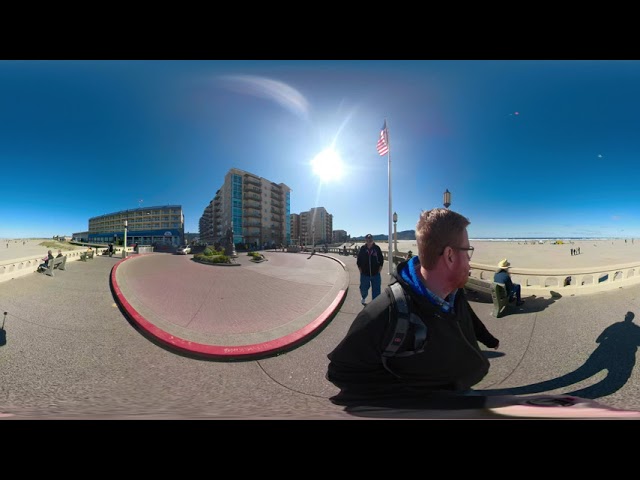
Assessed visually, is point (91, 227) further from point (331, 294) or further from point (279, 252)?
point (331, 294)

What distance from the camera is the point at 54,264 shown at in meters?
1.74

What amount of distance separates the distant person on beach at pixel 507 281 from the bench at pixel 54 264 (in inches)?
128

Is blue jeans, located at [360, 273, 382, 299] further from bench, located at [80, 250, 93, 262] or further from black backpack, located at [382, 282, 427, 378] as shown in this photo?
bench, located at [80, 250, 93, 262]

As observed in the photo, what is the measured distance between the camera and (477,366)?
948 mm

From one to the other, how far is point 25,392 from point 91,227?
1136 millimetres

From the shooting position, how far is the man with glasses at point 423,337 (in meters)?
0.81

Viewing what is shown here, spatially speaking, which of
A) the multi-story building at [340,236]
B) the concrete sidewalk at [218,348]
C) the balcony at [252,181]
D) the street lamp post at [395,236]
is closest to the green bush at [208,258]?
the concrete sidewalk at [218,348]

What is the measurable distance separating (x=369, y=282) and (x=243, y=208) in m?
1.18

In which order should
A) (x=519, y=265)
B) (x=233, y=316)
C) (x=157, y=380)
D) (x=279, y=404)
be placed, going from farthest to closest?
(x=233, y=316) < (x=519, y=265) < (x=157, y=380) < (x=279, y=404)

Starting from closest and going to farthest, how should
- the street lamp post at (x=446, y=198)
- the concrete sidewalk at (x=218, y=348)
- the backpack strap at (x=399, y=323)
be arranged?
the backpack strap at (x=399, y=323)
the concrete sidewalk at (x=218, y=348)
the street lamp post at (x=446, y=198)

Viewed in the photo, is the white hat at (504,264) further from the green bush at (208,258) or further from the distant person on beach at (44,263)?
the distant person on beach at (44,263)

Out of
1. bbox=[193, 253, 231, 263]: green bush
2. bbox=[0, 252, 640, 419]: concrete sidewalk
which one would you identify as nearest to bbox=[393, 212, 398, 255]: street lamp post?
bbox=[0, 252, 640, 419]: concrete sidewalk

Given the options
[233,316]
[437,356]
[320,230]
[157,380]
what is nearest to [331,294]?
[320,230]

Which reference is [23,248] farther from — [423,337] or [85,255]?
[423,337]
